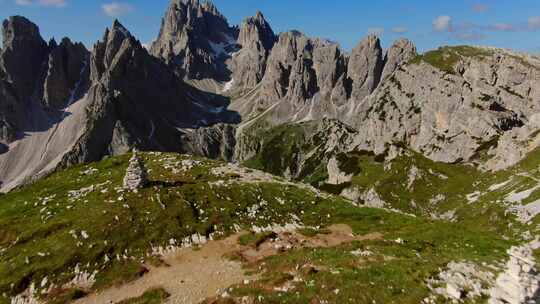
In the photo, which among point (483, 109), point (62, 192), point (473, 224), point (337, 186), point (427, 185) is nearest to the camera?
point (62, 192)

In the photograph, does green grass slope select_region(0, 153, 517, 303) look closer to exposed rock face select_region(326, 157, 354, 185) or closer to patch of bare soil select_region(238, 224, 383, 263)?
patch of bare soil select_region(238, 224, 383, 263)

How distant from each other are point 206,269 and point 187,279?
2.13 m

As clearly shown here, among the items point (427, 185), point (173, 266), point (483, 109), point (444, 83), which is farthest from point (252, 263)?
point (444, 83)

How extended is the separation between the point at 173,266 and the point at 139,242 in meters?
5.16

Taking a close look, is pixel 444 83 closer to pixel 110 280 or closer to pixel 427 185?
pixel 427 185

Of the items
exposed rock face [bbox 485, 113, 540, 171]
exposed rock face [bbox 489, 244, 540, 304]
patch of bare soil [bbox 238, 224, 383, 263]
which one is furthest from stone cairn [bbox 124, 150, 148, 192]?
exposed rock face [bbox 485, 113, 540, 171]

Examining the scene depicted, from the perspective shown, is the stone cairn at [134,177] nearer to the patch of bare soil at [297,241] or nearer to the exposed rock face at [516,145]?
the patch of bare soil at [297,241]

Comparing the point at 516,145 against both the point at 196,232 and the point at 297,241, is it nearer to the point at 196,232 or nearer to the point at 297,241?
the point at 297,241

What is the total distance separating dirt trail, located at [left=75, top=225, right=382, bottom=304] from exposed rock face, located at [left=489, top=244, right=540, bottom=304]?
14.0m

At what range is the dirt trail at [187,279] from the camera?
28969 millimetres

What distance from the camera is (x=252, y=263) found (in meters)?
33.6

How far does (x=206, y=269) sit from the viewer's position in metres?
33.2

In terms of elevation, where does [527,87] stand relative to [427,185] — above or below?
above

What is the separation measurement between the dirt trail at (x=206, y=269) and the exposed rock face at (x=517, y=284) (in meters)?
14.0
